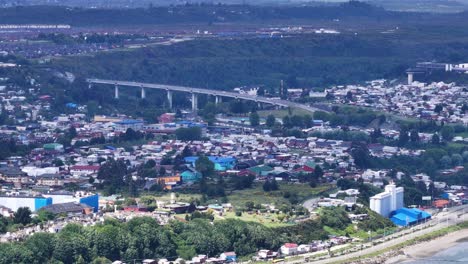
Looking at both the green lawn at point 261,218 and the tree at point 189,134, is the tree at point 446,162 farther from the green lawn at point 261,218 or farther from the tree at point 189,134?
the green lawn at point 261,218

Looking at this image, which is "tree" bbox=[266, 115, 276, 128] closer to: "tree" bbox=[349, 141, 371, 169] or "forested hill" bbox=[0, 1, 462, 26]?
"tree" bbox=[349, 141, 371, 169]

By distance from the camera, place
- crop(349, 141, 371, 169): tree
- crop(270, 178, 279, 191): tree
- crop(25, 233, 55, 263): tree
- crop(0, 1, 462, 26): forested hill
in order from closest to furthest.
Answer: crop(25, 233, 55, 263): tree, crop(270, 178, 279, 191): tree, crop(349, 141, 371, 169): tree, crop(0, 1, 462, 26): forested hill

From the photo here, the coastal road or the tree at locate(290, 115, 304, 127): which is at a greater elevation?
the coastal road

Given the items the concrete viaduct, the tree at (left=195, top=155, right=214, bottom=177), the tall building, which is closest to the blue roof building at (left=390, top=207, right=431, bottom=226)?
A: the tall building

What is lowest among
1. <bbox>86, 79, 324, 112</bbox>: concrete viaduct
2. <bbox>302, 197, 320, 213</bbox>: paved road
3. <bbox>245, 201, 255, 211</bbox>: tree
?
<bbox>86, 79, 324, 112</bbox>: concrete viaduct

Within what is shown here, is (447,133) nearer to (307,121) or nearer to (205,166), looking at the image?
(307,121)

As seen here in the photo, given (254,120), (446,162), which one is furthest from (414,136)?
(254,120)

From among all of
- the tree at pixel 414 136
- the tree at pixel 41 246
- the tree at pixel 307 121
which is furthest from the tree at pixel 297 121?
the tree at pixel 41 246
